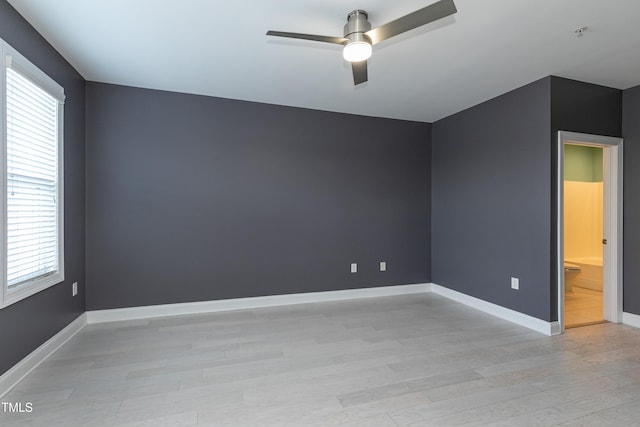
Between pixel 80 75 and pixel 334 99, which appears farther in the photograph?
pixel 334 99

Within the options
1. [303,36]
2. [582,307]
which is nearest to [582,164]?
[582,307]

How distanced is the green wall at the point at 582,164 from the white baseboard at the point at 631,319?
103 inches

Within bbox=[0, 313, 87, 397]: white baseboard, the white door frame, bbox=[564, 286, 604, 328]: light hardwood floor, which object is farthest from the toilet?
bbox=[0, 313, 87, 397]: white baseboard

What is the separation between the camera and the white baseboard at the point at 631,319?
10.7 feet

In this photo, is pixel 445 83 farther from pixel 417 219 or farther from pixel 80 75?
pixel 80 75

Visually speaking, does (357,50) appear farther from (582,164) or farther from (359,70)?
(582,164)

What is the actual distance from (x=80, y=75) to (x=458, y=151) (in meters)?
4.50

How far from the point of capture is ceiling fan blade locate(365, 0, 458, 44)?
169 centimetres

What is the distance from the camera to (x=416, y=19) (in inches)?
71.4

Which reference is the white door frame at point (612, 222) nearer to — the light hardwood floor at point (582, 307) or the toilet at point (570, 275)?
the light hardwood floor at point (582, 307)

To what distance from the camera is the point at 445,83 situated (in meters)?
3.32

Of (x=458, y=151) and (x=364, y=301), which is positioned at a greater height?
(x=458, y=151)

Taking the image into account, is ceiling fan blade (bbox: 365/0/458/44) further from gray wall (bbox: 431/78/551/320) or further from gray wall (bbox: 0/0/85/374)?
gray wall (bbox: 0/0/85/374)

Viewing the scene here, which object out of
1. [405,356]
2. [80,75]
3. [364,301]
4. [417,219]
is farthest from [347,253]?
[80,75]
